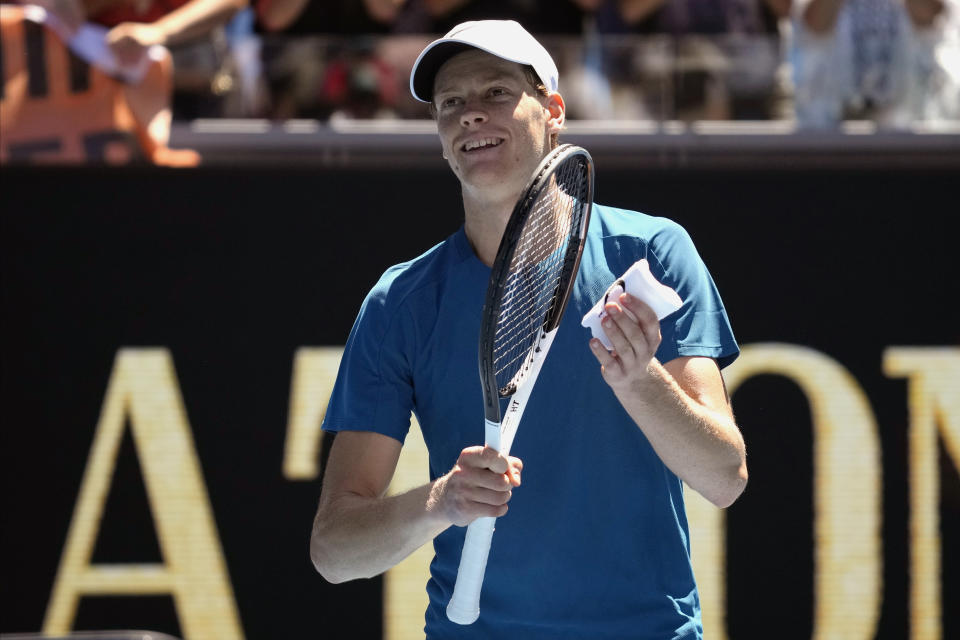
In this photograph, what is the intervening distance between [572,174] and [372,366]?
514mm

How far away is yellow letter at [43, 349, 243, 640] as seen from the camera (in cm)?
464

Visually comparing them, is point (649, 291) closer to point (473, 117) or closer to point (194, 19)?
point (473, 117)

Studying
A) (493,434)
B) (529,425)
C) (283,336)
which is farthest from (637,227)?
(283,336)

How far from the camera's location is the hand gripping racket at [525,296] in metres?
2.11

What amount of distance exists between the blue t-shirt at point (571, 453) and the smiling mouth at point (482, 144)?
236 mm

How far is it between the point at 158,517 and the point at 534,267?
2715mm

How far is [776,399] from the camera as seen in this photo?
470 cm

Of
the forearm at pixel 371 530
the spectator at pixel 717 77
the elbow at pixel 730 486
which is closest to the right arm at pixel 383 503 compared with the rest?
the forearm at pixel 371 530

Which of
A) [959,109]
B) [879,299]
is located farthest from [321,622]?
[959,109]

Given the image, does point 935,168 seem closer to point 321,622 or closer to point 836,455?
point 836,455

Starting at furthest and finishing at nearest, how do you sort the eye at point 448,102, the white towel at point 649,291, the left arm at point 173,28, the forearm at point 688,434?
the left arm at point 173,28
the eye at point 448,102
the forearm at point 688,434
the white towel at point 649,291

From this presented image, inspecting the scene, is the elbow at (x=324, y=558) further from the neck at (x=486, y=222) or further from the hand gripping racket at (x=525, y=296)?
the neck at (x=486, y=222)

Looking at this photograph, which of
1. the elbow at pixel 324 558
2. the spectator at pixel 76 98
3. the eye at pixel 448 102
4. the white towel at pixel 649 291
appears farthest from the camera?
the spectator at pixel 76 98

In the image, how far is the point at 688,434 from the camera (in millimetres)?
2125
